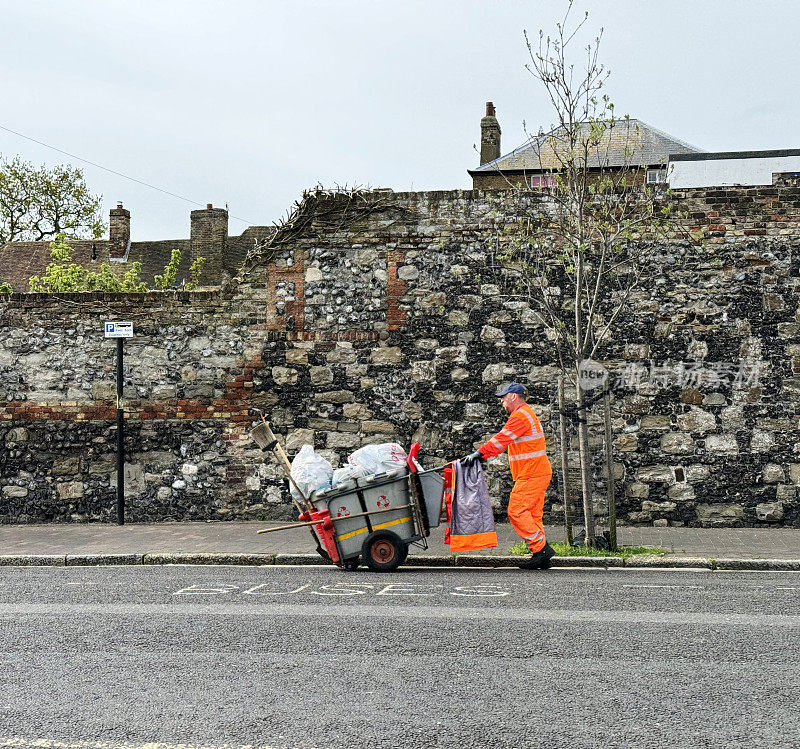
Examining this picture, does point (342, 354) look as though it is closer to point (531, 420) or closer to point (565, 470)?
point (565, 470)

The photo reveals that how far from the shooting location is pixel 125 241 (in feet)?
144

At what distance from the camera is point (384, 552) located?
30.2ft

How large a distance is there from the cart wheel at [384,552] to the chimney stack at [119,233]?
122 feet

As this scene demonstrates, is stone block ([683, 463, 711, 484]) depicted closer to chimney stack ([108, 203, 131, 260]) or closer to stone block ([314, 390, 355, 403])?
stone block ([314, 390, 355, 403])

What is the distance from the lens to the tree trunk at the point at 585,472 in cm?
994

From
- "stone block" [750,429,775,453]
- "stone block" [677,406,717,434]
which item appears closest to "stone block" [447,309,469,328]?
"stone block" [677,406,717,434]

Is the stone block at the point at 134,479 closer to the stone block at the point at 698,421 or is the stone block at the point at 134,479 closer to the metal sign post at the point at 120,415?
the metal sign post at the point at 120,415

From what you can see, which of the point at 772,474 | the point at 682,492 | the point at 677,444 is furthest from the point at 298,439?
the point at 772,474

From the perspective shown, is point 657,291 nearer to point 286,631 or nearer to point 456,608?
point 456,608

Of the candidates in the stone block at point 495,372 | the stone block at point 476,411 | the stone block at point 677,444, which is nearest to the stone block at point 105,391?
the stone block at point 476,411

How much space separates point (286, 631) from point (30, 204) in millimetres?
41185

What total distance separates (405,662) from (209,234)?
3984cm

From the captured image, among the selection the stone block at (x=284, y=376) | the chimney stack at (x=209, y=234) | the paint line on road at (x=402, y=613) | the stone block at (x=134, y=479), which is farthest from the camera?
the chimney stack at (x=209, y=234)

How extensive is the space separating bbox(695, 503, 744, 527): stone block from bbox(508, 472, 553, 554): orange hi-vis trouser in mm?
3639
